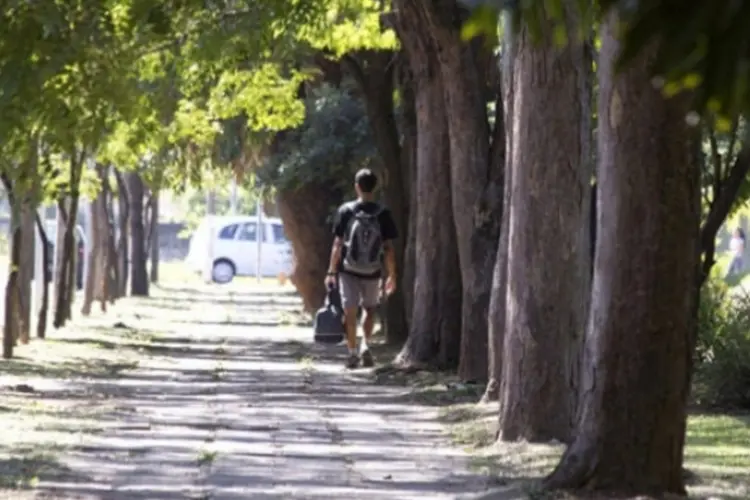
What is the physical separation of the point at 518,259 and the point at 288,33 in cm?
832

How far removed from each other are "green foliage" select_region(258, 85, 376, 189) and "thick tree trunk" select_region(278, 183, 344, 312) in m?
3.05

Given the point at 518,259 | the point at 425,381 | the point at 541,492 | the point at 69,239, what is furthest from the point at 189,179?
the point at 541,492

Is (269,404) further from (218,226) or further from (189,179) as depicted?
(218,226)

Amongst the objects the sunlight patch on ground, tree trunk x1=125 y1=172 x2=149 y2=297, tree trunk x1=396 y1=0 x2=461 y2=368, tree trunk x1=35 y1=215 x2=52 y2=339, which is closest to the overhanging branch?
the sunlight patch on ground

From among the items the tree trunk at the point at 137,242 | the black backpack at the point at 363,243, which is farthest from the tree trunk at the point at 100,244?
the black backpack at the point at 363,243

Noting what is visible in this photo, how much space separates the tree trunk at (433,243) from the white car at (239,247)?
1641 inches

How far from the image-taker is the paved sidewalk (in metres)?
10.0

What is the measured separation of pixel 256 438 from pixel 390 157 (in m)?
11.8

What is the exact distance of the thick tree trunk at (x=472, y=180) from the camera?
54.5 feet

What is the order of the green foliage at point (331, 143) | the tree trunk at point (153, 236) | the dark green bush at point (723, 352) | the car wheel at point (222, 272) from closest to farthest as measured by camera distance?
the dark green bush at point (723, 352)
the green foliage at point (331, 143)
the tree trunk at point (153, 236)
the car wheel at point (222, 272)

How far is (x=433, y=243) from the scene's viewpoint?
19.5 m

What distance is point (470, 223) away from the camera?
56.4ft

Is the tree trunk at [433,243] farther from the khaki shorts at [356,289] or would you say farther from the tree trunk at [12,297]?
the tree trunk at [12,297]

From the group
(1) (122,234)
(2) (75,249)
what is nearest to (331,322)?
(2) (75,249)
